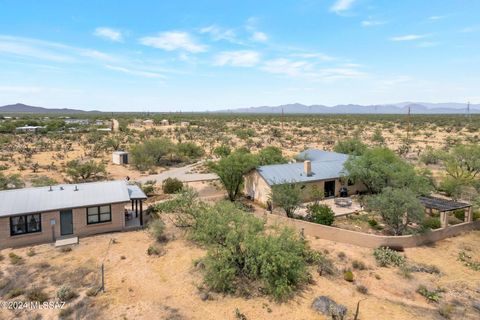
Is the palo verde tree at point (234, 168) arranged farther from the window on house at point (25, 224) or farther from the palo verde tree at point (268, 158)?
the window on house at point (25, 224)

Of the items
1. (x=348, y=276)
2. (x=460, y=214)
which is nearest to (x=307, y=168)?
(x=460, y=214)

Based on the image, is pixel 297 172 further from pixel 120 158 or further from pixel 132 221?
pixel 120 158

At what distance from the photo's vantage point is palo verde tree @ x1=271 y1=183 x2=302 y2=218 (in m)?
22.8

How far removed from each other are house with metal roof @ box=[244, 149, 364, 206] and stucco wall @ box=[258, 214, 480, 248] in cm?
456

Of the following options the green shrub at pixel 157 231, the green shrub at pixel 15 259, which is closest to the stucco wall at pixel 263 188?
the green shrub at pixel 157 231

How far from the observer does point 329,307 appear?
551 inches

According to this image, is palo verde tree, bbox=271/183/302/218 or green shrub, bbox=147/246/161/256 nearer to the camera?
green shrub, bbox=147/246/161/256

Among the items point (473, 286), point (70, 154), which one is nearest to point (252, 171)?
point (473, 286)

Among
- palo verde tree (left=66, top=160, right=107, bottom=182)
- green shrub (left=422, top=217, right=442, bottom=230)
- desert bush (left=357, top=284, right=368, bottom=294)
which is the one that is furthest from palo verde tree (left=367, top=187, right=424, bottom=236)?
palo verde tree (left=66, top=160, right=107, bottom=182)

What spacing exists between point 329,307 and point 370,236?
695cm

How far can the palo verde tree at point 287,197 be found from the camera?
22828 millimetres

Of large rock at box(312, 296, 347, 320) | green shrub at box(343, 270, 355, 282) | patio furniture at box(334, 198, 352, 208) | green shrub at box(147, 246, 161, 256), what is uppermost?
patio furniture at box(334, 198, 352, 208)

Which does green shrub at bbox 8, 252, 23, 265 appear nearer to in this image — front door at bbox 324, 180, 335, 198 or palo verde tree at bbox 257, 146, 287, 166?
palo verde tree at bbox 257, 146, 287, 166

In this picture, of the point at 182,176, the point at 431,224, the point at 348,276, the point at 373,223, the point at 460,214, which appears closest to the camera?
the point at 348,276
